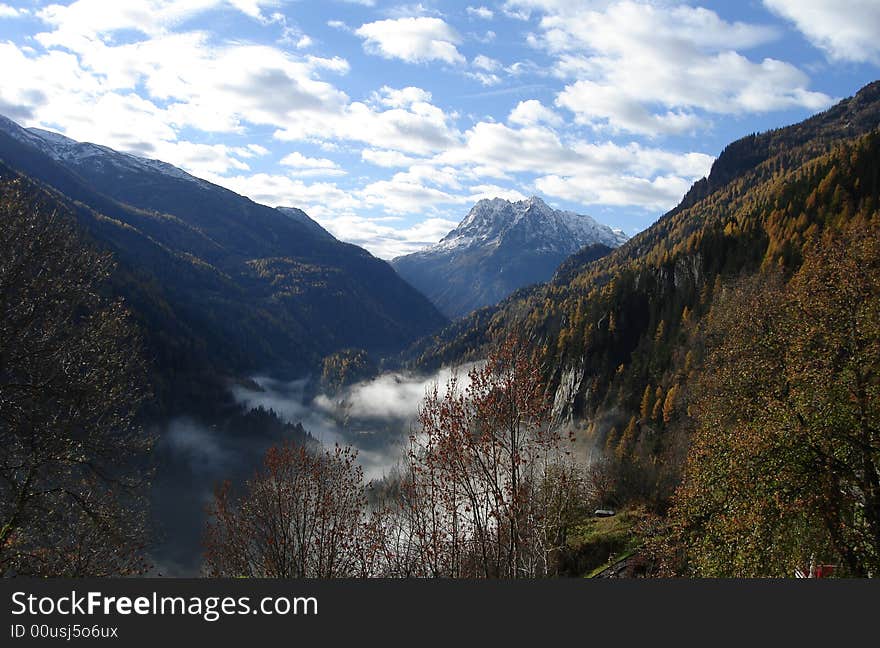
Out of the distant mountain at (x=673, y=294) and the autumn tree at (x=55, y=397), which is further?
the distant mountain at (x=673, y=294)

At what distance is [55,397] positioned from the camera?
2195 cm

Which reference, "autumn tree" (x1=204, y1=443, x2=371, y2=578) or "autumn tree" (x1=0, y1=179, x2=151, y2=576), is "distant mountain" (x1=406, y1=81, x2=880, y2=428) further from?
"autumn tree" (x1=0, y1=179, x2=151, y2=576)

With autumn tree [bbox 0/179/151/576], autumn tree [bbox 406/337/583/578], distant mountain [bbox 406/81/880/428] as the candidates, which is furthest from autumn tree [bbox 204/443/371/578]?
distant mountain [bbox 406/81/880/428]

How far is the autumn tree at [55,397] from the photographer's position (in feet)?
70.6

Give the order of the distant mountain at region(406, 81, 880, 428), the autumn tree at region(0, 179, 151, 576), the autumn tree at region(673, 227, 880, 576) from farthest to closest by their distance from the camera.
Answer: the distant mountain at region(406, 81, 880, 428)
the autumn tree at region(0, 179, 151, 576)
the autumn tree at region(673, 227, 880, 576)

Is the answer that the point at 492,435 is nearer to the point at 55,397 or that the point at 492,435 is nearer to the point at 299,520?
the point at 299,520

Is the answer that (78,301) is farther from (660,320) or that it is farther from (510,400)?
(660,320)

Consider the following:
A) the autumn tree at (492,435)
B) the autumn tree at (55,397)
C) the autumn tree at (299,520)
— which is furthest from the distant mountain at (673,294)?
the autumn tree at (492,435)

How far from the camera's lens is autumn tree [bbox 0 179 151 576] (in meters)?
21.5

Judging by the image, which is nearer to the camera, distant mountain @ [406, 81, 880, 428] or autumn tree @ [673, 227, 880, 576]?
autumn tree @ [673, 227, 880, 576]

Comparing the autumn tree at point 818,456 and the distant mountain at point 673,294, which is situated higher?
the distant mountain at point 673,294

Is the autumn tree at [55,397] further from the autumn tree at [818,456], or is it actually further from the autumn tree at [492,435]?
the autumn tree at [818,456]

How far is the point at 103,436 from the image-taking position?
76.8 feet

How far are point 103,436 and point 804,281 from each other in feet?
109
